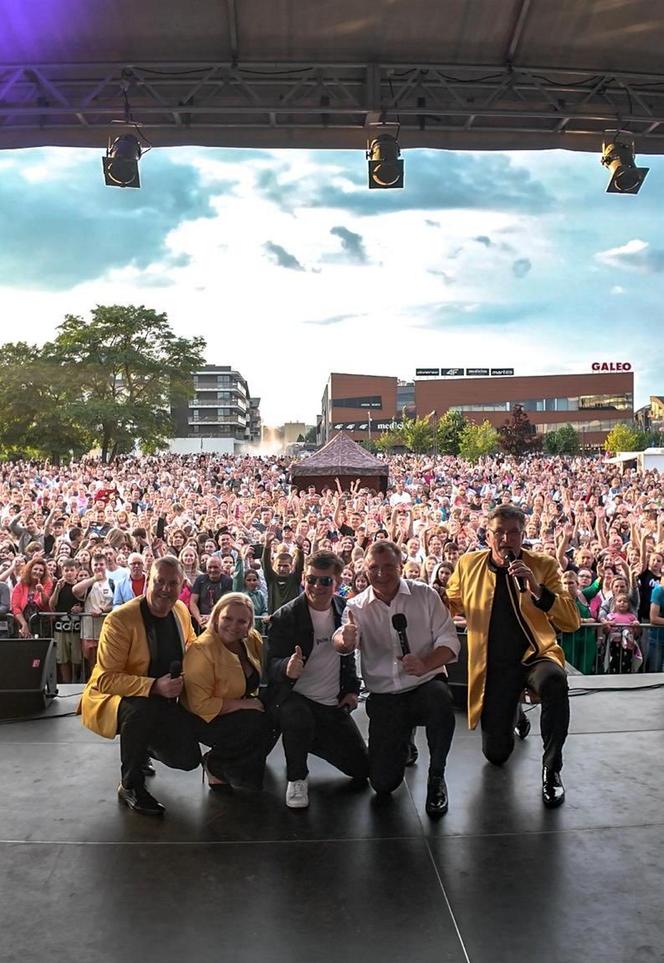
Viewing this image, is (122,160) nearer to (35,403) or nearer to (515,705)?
(515,705)

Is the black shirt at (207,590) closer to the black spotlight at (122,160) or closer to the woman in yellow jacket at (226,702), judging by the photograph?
the woman in yellow jacket at (226,702)

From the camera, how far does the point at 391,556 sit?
3672 millimetres

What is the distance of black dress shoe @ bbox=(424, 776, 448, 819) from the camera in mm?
3444

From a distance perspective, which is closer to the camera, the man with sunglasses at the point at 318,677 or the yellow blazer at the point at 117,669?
the yellow blazer at the point at 117,669

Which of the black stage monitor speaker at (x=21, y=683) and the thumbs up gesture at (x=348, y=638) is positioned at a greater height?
the thumbs up gesture at (x=348, y=638)

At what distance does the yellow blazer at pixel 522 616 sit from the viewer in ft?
12.4

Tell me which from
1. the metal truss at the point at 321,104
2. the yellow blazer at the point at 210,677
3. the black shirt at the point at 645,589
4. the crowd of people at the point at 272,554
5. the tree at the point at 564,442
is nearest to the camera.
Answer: the yellow blazer at the point at 210,677

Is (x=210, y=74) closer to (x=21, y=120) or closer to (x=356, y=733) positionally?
(x=21, y=120)

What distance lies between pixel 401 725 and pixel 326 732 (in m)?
0.37

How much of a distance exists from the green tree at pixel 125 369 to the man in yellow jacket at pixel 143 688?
4029 cm

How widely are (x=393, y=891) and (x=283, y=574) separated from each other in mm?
4739

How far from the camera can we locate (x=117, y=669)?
3658mm

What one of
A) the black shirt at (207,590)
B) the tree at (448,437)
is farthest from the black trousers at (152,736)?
the tree at (448,437)

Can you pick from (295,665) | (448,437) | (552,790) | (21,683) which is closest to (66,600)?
(21,683)
